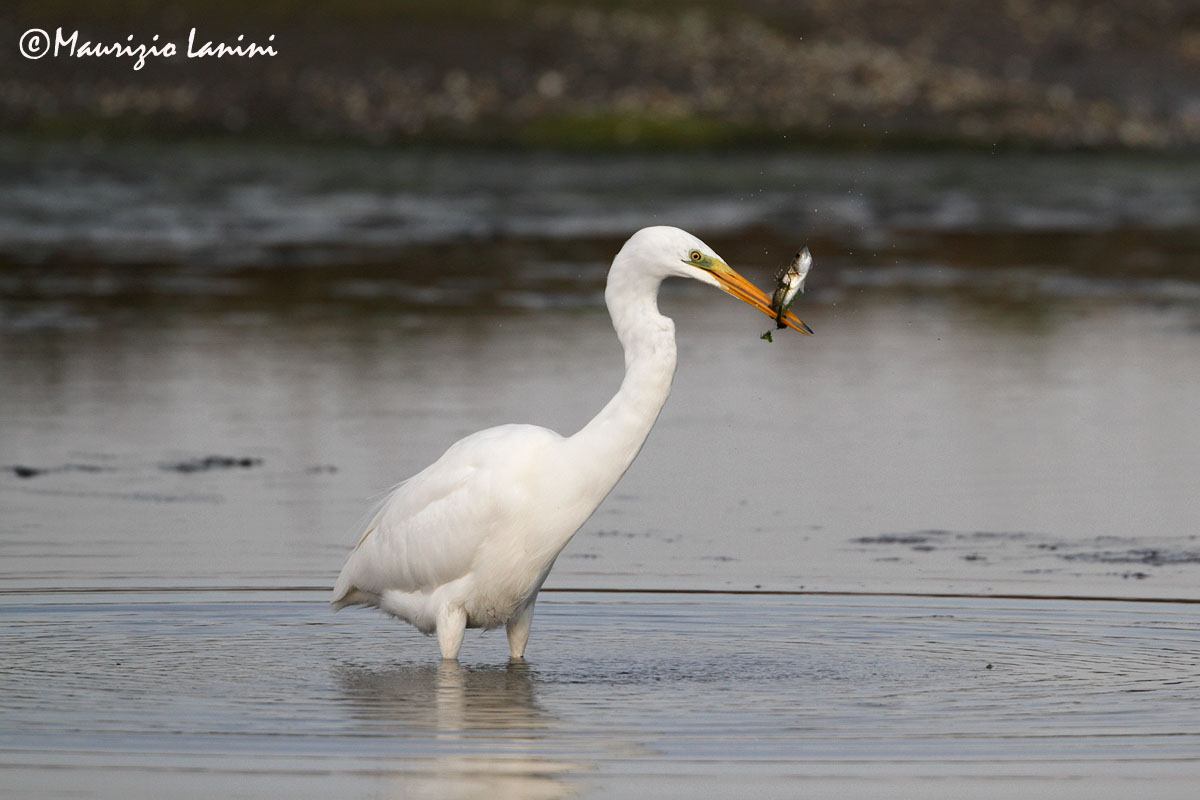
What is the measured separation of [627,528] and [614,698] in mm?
3307

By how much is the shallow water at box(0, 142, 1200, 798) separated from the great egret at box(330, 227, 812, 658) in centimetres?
32

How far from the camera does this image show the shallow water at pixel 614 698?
7.38 m

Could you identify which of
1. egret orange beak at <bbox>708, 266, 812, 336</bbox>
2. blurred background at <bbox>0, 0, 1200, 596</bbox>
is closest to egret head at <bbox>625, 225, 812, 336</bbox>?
egret orange beak at <bbox>708, 266, 812, 336</bbox>

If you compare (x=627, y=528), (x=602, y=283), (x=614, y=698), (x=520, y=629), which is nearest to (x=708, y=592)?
(x=520, y=629)

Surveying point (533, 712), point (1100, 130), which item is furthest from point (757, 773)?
point (1100, 130)

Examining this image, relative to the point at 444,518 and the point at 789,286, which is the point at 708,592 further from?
the point at 789,286

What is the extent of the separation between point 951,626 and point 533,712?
2160 mm

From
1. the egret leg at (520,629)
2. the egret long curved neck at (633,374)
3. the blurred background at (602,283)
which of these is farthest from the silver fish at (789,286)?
the blurred background at (602,283)

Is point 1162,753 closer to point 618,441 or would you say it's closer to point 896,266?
point 618,441

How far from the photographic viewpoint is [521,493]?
9.14m

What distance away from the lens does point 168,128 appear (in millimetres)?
45344

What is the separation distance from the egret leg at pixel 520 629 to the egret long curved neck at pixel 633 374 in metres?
0.74

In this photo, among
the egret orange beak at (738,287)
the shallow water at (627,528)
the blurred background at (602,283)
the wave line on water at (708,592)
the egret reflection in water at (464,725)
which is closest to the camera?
the egret reflection in water at (464,725)

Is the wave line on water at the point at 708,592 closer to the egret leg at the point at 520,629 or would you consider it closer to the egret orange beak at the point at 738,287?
the egret leg at the point at 520,629
